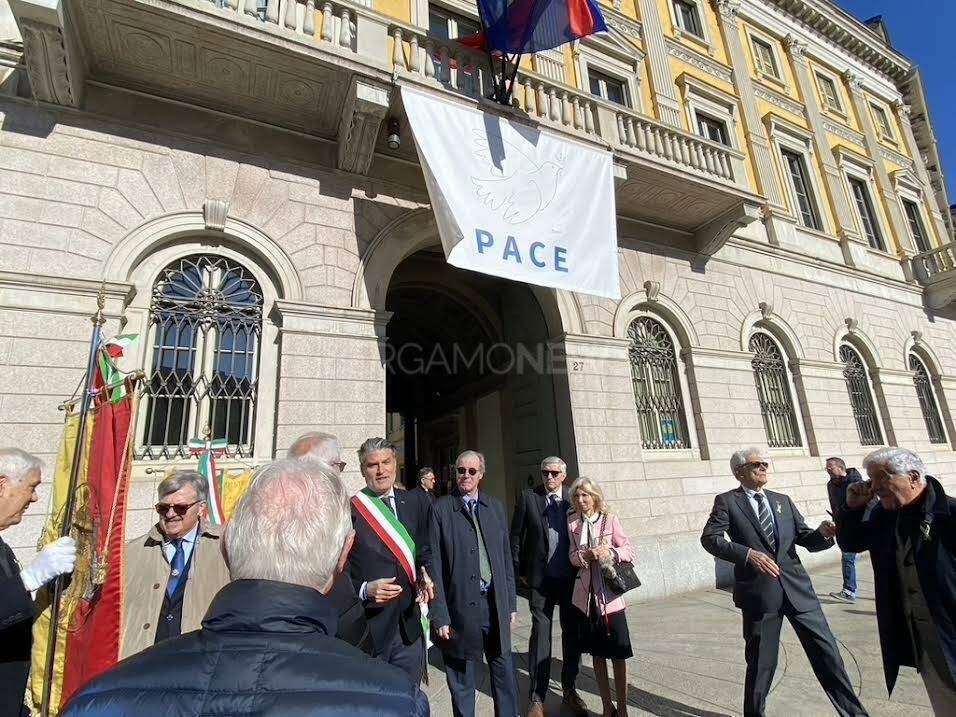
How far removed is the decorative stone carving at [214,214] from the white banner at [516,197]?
238 centimetres

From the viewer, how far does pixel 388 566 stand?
2904mm

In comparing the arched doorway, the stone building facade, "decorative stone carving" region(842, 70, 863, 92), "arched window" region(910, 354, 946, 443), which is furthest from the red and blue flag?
"decorative stone carving" region(842, 70, 863, 92)

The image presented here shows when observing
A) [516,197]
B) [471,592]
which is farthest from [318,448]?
[516,197]

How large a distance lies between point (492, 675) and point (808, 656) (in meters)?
2.02

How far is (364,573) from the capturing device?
284 centimetres

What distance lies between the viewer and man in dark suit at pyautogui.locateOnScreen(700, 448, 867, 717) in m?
3.02

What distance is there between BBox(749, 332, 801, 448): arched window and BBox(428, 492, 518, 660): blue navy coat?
747 centimetres

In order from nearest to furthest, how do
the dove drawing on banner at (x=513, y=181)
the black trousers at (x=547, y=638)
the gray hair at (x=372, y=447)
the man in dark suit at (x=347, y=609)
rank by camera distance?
the man in dark suit at (x=347, y=609) → the gray hair at (x=372, y=447) → the black trousers at (x=547, y=638) → the dove drawing on banner at (x=513, y=181)

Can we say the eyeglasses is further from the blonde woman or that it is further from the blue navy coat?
the blonde woman

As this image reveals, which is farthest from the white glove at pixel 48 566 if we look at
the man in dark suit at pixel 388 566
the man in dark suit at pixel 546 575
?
the man in dark suit at pixel 546 575

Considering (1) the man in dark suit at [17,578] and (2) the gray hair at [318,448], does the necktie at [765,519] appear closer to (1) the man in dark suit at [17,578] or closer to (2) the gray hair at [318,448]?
(2) the gray hair at [318,448]

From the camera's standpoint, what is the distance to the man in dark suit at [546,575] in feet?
11.8

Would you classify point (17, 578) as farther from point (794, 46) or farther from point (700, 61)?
point (794, 46)

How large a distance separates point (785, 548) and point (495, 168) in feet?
16.6
